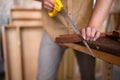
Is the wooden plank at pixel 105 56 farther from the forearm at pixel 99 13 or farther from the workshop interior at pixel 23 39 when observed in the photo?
the workshop interior at pixel 23 39

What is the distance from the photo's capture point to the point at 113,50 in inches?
18.5

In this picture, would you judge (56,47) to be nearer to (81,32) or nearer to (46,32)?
(46,32)

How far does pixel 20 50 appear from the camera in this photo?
154 centimetres

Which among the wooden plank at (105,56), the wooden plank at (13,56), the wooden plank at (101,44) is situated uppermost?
the wooden plank at (101,44)

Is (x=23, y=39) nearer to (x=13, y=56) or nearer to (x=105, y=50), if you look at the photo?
(x=13, y=56)

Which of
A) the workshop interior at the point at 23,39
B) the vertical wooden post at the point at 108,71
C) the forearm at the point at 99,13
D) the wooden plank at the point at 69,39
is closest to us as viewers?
the wooden plank at the point at 69,39

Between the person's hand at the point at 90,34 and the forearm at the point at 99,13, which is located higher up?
the forearm at the point at 99,13

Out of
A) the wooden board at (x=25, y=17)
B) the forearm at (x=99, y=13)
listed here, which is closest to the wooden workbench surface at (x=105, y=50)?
the forearm at (x=99, y=13)

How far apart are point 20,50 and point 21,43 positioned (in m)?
0.06

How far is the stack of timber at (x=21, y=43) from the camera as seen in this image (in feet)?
5.01

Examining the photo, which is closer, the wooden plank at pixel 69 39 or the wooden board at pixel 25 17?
the wooden plank at pixel 69 39

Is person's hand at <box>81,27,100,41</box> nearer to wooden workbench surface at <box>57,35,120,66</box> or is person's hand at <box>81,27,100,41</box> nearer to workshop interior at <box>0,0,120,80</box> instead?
wooden workbench surface at <box>57,35,120,66</box>

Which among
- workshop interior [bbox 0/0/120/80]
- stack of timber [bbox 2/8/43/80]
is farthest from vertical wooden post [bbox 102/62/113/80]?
stack of timber [bbox 2/8/43/80]

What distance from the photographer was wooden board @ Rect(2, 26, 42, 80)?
1.52m
